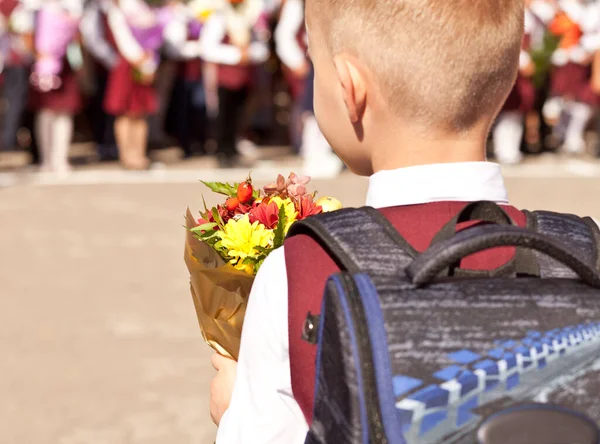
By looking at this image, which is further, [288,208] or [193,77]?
[193,77]

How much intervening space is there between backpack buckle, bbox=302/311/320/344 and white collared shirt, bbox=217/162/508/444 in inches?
2.1

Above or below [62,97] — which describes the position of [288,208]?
above

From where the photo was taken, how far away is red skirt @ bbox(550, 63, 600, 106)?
1420 cm

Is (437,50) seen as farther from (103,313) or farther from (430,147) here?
(103,313)

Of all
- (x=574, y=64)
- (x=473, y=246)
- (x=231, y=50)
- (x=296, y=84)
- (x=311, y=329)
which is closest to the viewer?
(x=473, y=246)

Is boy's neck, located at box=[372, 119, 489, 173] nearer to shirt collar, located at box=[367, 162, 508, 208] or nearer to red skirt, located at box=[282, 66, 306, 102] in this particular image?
shirt collar, located at box=[367, 162, 508, 208]

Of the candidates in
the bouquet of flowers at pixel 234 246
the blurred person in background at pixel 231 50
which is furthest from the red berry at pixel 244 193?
the blurred person in background at pixel 231 50

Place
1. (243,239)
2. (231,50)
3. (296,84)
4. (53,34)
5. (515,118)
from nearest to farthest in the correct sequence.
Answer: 1. (243,239)
2. (53,34)
3. (231,50)
4. (296,84)
5. (515,118)

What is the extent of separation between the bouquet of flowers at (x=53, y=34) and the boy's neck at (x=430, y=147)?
976 cm

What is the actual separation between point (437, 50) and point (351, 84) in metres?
0.12

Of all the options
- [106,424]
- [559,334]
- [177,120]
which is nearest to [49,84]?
[177,120]

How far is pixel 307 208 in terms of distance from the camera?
206 cm

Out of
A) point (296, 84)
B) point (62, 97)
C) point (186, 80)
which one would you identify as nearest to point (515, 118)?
point (296, 84)

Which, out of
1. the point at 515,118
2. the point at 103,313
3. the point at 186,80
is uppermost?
the point at 186,80
